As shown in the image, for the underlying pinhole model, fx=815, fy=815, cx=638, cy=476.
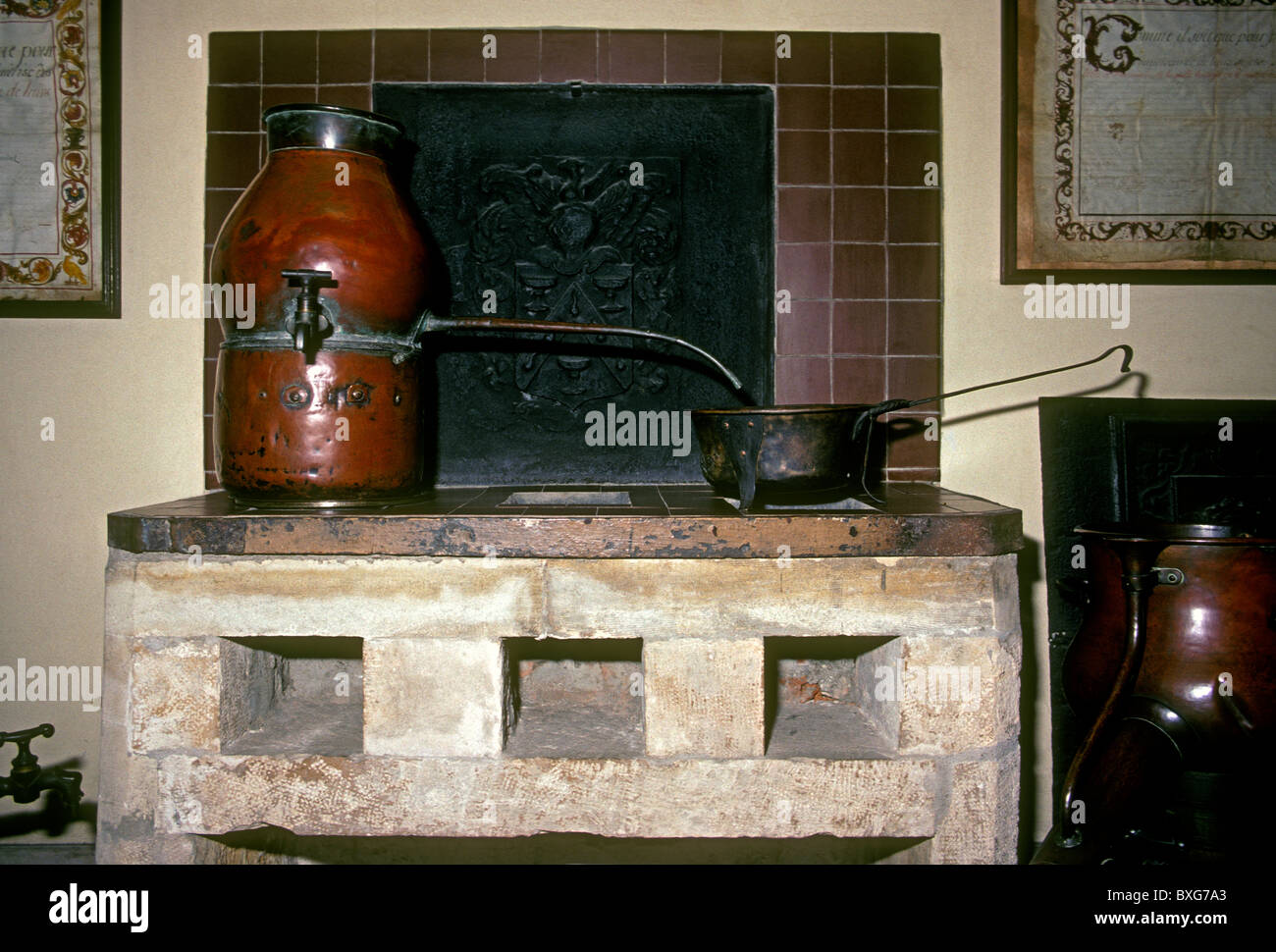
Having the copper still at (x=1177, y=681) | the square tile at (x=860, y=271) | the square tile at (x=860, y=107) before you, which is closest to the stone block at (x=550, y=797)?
the copper still at (x=1177, y=681)

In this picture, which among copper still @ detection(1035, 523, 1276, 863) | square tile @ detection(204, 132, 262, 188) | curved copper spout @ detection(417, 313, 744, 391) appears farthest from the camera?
square tile @ detection(204, 132, 262, 188)

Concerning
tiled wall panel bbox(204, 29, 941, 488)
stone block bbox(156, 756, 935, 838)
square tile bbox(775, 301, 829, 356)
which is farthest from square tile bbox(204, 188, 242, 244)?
square tile bbox(775, 301, 829, 356)

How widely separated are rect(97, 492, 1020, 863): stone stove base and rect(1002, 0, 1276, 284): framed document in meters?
1.19

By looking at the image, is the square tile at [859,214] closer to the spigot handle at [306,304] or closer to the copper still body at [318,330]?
the copper still body at [318,330]

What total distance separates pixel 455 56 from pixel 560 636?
1621 mm

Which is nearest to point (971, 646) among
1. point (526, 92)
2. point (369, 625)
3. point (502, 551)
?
point (502, 551)

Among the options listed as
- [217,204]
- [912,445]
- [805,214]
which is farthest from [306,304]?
[912,445]

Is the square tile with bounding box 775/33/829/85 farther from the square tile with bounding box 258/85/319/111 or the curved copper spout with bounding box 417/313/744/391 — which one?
the square tile with bounding box 258/85/319/111

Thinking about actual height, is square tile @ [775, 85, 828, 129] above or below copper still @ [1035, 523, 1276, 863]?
above

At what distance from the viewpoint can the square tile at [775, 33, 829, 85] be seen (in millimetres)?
2225

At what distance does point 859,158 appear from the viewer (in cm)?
223

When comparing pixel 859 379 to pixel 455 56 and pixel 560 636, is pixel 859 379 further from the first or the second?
pixel 455 56

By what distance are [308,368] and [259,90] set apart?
1078 millimetres

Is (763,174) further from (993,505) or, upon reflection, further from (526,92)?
(993,505)
